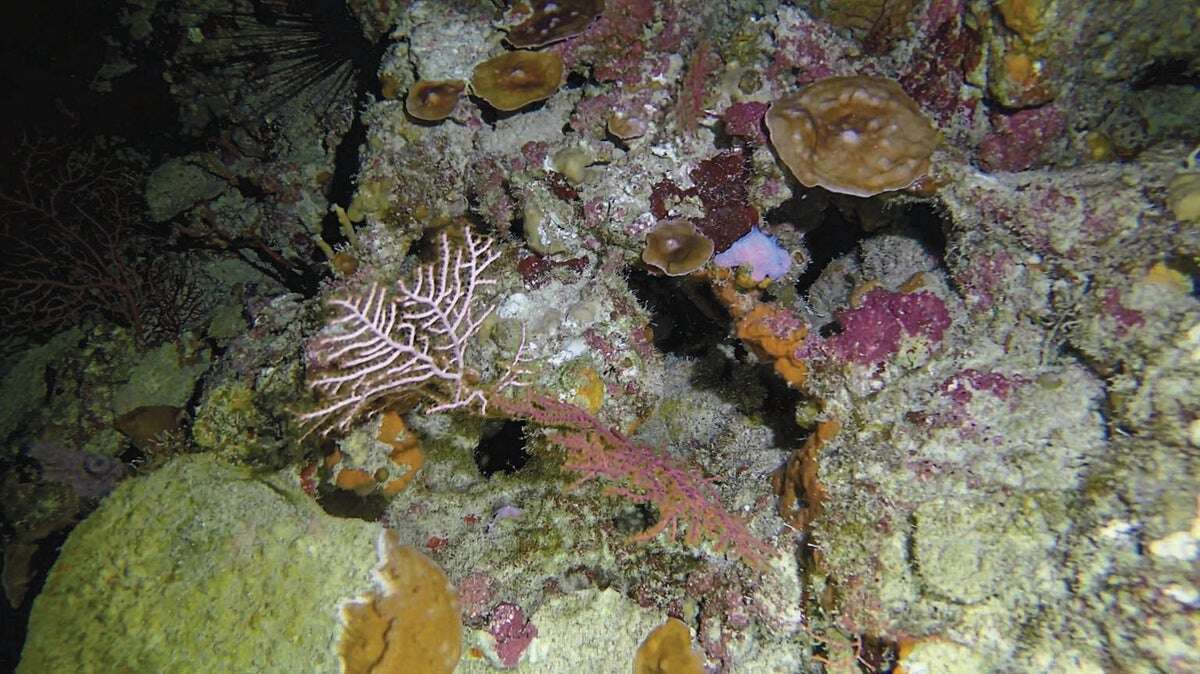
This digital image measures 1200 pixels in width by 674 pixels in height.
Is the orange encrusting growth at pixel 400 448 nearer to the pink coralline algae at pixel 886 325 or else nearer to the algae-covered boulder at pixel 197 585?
the algae-covered boulder at pixel 197 585

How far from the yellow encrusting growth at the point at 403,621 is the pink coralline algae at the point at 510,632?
223mm

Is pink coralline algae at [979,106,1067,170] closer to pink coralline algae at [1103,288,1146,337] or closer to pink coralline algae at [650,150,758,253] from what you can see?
pink coralline algae at [1103,288,1146,337]

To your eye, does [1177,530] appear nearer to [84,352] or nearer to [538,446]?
[538,446]

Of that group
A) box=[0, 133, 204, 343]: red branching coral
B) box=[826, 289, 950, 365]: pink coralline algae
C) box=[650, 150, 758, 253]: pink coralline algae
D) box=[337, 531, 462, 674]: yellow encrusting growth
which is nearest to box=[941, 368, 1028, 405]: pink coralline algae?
box=[826, 289, 950, 365]: pink coralline algae

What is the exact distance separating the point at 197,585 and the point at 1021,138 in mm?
5932

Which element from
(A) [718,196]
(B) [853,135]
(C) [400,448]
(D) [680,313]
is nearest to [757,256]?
(A) [718,196]

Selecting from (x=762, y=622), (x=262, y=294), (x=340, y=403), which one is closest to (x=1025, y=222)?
(x=762, y=622)

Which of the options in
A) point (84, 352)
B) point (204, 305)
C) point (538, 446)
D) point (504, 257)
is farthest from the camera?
point (204, 305)

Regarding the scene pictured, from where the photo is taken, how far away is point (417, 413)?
13.4ft

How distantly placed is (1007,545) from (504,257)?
3366 mm

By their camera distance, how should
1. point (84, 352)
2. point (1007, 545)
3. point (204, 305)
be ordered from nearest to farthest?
point (1007, 545)
point (84, 352)
point (204, 305)

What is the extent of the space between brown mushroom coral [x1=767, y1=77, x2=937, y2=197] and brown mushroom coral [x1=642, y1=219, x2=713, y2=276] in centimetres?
77

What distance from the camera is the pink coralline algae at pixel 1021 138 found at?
3869 mm

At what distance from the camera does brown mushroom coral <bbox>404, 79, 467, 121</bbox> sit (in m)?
4.08
